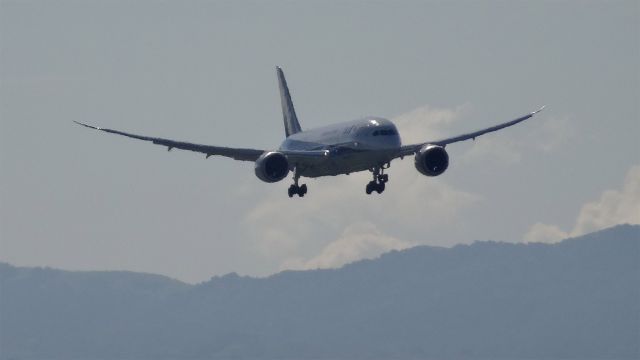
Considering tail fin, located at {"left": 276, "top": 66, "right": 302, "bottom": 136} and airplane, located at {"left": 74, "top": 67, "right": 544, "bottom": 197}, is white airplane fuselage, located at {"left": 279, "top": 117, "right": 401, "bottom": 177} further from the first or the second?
tail fin, located at {"left": 276, "top": 66, "right": 302, "bottom": 136}

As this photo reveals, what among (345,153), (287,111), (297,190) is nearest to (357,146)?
(345,153)

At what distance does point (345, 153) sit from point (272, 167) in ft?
20.3

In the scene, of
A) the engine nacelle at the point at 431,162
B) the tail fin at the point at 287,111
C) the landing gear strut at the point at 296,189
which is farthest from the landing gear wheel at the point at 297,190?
the tail fin at the point at 287,111

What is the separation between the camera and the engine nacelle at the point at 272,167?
134250 mm

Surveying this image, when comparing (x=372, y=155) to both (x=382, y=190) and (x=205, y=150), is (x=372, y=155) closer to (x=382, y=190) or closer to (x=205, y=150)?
(x=382, y=190)

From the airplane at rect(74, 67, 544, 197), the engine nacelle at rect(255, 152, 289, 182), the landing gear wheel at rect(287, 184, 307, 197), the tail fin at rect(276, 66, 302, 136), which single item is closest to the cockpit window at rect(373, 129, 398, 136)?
the airplane at rect(74, 67, 544, 197)

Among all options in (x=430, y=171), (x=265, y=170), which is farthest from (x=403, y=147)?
(x=265, y=170)

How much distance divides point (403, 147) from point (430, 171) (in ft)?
9.90

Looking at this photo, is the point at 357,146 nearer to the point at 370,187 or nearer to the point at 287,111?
the point at 370,187

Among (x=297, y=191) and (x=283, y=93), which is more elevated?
(x=283, y=93)

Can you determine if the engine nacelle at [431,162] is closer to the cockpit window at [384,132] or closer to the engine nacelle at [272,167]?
the cockpit window at [384,132]

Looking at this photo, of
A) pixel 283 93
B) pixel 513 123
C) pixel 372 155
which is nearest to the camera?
pixel 372 155

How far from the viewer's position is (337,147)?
134m

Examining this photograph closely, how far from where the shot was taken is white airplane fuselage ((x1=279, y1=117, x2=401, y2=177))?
132875mm
